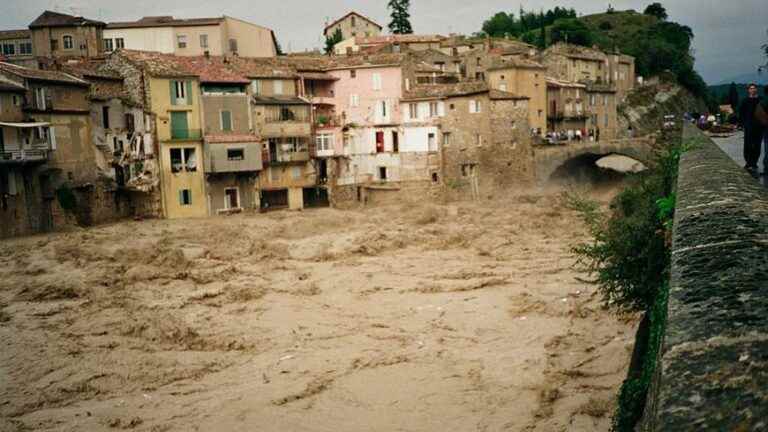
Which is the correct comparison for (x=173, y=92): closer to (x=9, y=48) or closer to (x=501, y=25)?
(x=9, y=48)

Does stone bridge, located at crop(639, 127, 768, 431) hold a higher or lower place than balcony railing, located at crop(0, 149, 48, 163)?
lower

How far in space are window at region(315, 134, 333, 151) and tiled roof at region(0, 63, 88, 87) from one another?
A: 48.2ft

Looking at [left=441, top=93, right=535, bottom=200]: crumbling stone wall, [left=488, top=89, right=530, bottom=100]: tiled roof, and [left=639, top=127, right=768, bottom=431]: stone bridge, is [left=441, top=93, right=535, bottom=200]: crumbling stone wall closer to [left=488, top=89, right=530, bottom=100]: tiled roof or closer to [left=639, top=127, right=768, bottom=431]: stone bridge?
[left=488, top=89, right=530, bottom=100]: tiled roof

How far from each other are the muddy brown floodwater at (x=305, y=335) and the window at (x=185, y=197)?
600 cm

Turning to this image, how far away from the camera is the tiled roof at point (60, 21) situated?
5481cm

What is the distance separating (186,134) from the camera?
44219 mm

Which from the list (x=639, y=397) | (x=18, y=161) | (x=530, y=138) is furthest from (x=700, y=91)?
(x=639, y=397)

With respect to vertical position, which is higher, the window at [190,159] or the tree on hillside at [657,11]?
the tree on hillside at [657,11]

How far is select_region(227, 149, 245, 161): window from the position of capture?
44.6 m

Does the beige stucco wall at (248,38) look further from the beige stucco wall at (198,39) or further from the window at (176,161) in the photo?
the window at (176,161)

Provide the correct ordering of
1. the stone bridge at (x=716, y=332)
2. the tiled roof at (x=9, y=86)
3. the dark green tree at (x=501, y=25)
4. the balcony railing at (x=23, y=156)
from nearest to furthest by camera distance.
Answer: the stone bridge at (x=716, y=332), the balcony railing at (x=23, y=156), the tiled roof at (x=9, y=86), the dark green tree at (x=501, y=25)

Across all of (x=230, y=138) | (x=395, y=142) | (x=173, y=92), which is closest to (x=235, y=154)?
(x=230, y=138)

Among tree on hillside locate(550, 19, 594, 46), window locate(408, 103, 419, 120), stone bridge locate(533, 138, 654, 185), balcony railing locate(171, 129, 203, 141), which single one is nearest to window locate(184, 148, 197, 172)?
balcony railing locate(171, 129, 203, 141)

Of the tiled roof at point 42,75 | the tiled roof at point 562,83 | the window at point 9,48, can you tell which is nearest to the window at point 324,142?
the tiled roof at point 42,75
